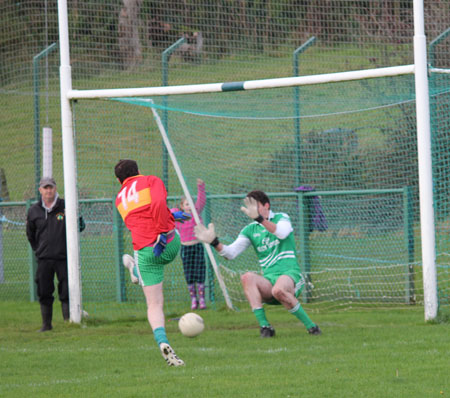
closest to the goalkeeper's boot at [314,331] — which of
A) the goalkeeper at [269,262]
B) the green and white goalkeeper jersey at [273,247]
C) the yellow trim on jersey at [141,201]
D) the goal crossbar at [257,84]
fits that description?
the goalkeeper at [269,262]

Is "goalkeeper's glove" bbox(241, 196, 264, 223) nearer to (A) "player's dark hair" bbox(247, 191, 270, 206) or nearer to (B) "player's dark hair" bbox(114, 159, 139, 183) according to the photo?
(A) "player's dark hair" bbox(247, 191, 270, 206)

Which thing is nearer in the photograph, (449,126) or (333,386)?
(333,386)

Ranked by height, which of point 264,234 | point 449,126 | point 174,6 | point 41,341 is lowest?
point 41,341

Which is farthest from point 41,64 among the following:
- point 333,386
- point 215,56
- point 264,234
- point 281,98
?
point 333,386

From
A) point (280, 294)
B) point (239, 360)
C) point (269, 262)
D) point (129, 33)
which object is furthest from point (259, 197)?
point (129, 33)

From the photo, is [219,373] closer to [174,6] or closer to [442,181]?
[442,181]

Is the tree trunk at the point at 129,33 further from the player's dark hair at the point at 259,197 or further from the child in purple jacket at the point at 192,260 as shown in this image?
the player's dark hair at the point at 259,197

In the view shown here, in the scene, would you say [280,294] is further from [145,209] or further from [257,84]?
[257,84]

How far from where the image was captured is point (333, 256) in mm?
12867

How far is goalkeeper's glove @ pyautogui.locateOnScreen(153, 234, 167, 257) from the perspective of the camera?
756 centimetres

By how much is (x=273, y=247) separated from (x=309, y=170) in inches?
178

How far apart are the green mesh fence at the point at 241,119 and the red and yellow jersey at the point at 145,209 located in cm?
463

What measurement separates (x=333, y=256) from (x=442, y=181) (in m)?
2.26

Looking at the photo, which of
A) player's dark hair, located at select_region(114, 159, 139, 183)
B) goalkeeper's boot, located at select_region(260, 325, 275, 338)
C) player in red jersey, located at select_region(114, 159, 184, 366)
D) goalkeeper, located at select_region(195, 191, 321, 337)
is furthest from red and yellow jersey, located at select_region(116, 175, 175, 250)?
goalkeeper's boot, located at select_region(260, 325, 275, 338)
